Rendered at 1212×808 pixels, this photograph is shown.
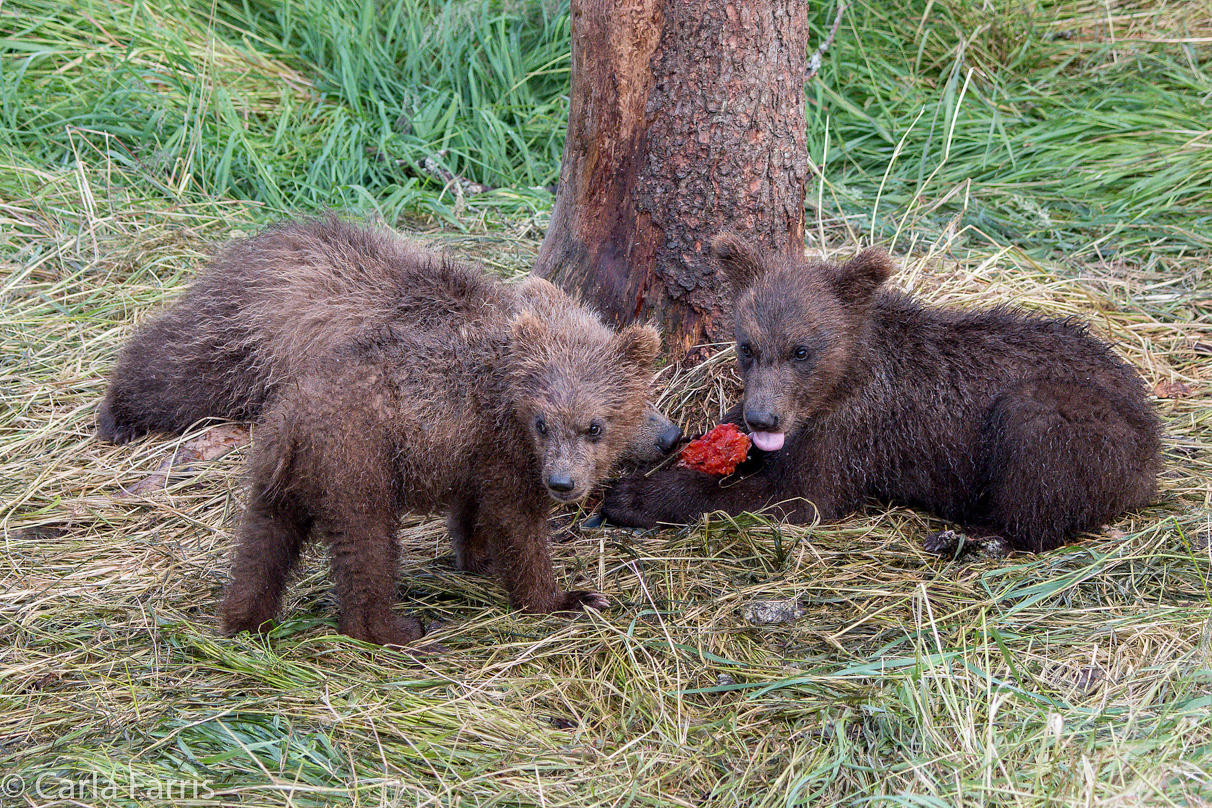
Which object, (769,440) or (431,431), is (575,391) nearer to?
(431,431)

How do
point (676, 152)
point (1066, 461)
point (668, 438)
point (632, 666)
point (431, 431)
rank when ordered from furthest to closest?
1. point (676, 152)
2. point (668, 438)
3. point (1066, 461)
4. point (431, 431)
5. point (632, 666)

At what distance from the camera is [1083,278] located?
625 cm

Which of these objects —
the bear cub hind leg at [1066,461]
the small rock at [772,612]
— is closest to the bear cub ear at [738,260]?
the bear cub hind leg at [1066,461]

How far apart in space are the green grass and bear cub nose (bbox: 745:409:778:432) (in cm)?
46

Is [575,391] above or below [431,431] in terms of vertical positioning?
above

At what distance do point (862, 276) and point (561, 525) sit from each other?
69.0 inches

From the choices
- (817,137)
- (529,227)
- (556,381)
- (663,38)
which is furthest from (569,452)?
(817,137)

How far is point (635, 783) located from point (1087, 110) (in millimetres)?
6484

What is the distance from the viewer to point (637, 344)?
12.9ft

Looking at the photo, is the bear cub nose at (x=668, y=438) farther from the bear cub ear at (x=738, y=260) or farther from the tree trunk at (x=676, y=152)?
the bear cub ear at (x=738, y=260)

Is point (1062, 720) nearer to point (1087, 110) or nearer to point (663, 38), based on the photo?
point (663, 38)

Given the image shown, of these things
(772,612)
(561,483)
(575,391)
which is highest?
(575,391)

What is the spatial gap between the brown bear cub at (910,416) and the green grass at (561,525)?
0.20 metres

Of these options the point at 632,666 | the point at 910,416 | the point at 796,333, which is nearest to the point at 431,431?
the point at 632,666
